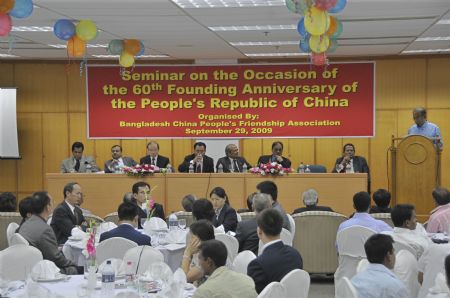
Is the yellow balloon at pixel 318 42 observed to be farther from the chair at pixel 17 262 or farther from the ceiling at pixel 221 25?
the chair at pixel 17 262

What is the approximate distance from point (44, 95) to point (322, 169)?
6.67 meters

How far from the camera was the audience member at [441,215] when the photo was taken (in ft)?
26.3

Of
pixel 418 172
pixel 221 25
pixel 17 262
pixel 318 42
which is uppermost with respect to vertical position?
pixel 221 25

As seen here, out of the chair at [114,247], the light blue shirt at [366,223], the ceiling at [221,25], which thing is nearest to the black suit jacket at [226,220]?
the light blue shirt at [366,223]

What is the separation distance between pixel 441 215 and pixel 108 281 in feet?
13.9

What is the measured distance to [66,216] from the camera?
8.64 metres

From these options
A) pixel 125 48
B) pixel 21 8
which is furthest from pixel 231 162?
pixel 21 8

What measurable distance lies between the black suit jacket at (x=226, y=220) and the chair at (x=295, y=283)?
11.1ft

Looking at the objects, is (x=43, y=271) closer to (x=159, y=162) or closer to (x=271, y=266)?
(x=271, y=266)

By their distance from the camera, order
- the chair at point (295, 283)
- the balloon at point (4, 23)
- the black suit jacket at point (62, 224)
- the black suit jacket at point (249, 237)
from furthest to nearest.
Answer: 1. the black suit jacket at point (62, 224)
2. the balloon at point (4, 23)
3. the black suit jacket at point (249, 237)
4. the chair at point (295, 283)

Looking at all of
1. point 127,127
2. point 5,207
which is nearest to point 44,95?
point 127,127

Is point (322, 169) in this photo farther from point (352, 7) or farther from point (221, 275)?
point (221, 275)

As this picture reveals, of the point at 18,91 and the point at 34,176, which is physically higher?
the point at 18,91

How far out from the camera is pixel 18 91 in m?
16.0
